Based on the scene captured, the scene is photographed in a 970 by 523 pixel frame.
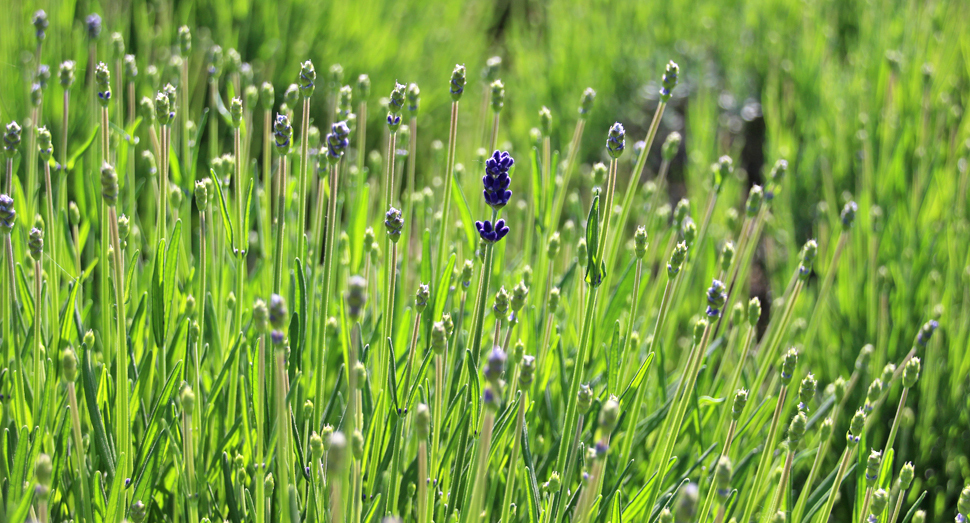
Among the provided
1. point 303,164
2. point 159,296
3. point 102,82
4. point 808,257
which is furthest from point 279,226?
point 808,257

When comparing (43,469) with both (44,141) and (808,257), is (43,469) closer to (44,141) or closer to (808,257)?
(44,141)

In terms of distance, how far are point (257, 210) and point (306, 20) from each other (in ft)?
5.86

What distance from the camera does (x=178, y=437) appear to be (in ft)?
3.17

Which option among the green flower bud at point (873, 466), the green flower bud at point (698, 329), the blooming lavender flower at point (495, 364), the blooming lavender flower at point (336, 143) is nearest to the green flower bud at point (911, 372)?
the green flower bud at point (873, 466)

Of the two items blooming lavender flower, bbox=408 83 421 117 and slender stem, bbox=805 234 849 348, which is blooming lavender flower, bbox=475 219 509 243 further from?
slender stem, bbox=805 234 849 348

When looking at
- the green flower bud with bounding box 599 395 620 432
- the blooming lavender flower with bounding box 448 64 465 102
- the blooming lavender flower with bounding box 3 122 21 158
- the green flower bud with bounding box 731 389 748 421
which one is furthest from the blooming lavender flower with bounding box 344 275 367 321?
the blooming lavender flower with bounding box 3 122 21 158

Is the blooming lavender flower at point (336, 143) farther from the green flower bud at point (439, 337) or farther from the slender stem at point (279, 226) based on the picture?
the green flower bud at point (439, 337)

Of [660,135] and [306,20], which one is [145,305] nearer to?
[306,20]

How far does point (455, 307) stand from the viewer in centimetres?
127

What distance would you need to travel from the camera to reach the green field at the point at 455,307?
857mm

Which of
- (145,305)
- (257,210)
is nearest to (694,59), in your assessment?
(257,210)

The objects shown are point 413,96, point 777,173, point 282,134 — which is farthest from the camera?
point 777,173

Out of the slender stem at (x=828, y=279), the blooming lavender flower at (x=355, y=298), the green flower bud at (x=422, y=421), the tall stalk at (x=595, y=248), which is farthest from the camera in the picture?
the slender stem at (x=828, y=279)

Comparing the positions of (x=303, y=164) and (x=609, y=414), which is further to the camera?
(x=303, y=164)
